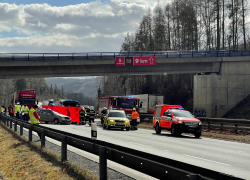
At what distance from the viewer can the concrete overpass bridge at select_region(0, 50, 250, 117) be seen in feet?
156

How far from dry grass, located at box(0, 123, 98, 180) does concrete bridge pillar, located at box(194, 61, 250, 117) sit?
3707cm

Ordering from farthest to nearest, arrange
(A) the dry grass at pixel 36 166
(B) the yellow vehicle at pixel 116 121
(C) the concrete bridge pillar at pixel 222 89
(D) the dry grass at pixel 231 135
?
(C) the concrete bridge pillar at pixel 222 89
(B) the yellow vehicle at pixel 116 121
(D) the dry grass at pixel 231 135
(A) the dry grass at pixel 36 166

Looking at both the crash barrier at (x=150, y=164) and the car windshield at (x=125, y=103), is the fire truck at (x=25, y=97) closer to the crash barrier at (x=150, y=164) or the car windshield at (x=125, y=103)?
the car windshield at (x=125, y=103)

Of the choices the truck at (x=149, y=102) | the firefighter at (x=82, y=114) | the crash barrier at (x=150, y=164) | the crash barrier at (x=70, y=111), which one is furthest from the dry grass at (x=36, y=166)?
the truck at (x=149, y=102)

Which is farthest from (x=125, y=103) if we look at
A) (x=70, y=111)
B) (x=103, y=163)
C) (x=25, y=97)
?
(x=103, y=163)

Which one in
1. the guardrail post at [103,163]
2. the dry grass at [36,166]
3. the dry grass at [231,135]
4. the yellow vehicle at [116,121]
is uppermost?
the guardrail post at [103,163]

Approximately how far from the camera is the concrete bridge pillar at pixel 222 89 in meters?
47.4

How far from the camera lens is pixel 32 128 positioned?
14594mm

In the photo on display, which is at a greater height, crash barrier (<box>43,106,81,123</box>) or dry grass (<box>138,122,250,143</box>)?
crash barrier (<box>43,106,81,123</box>)

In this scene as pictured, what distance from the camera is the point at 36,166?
971 centimetres

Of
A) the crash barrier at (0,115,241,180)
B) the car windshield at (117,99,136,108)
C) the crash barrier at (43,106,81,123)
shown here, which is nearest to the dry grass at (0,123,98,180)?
the crash barrier at (0,115,241,180)

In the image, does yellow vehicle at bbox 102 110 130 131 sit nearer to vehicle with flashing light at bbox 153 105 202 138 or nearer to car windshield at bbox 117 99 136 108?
vehicle with flashing light at bbox 153 105 202 138

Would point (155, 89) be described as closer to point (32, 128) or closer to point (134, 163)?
point (32, 128)

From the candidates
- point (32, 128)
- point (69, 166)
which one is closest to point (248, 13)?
point (32, 128)
